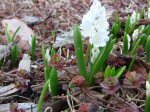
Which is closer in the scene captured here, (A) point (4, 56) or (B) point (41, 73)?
(B) point (41, 73)

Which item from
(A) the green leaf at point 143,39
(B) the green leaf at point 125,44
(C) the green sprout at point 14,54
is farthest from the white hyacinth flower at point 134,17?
(C) the green sprout at point 14,54

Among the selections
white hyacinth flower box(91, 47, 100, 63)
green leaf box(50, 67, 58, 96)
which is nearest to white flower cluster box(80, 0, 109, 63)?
Answer: white hyacinth flower box(91, 47, 100, 63)

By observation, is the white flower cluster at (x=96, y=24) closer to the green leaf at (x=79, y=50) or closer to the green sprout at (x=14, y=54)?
the green leaf at (x=79, y=50)

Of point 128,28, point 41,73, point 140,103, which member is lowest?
point 140,103

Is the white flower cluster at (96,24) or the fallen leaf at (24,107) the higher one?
the white flower cluster at (96,24)

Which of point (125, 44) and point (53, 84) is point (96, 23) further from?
point (125, 44)

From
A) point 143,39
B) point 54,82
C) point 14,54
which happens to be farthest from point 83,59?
point 14,54

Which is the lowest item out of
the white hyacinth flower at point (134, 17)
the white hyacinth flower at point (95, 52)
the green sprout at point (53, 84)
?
the green sprout at point (53, 84)

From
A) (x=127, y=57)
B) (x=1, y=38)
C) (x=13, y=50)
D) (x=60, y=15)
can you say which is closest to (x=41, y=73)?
(x=13, y=50)

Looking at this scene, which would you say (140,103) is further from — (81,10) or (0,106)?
(81,10)
